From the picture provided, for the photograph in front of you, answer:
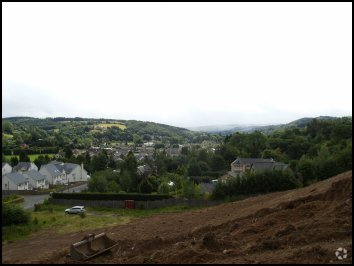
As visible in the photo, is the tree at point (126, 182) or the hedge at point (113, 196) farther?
the tree at point (126, 182)

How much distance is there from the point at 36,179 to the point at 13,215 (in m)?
31.9

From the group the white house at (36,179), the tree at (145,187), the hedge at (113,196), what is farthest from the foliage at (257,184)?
the white house at (36,179)

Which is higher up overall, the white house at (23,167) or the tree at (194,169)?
the white house at (23,167)

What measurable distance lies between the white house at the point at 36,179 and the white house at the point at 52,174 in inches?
45.2

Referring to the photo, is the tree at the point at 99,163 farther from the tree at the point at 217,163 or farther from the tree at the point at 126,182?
the tree at the point at 126,182

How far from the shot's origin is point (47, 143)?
290 feet

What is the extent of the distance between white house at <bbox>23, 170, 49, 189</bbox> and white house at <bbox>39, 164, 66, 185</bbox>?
3.77ft

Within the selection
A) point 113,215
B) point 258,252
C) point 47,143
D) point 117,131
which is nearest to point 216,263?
point 258,252

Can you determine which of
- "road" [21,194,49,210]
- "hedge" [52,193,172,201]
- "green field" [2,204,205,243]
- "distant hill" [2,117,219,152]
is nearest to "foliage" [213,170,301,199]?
"green field" [2,204,205,243]

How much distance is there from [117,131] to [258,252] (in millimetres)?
144074

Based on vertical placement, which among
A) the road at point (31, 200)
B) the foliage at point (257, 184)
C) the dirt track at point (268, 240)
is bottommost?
the road at point (31, 200)

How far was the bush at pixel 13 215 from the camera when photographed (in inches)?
795

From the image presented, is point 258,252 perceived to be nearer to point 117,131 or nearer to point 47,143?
point 47,143

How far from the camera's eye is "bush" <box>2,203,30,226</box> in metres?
20.2
